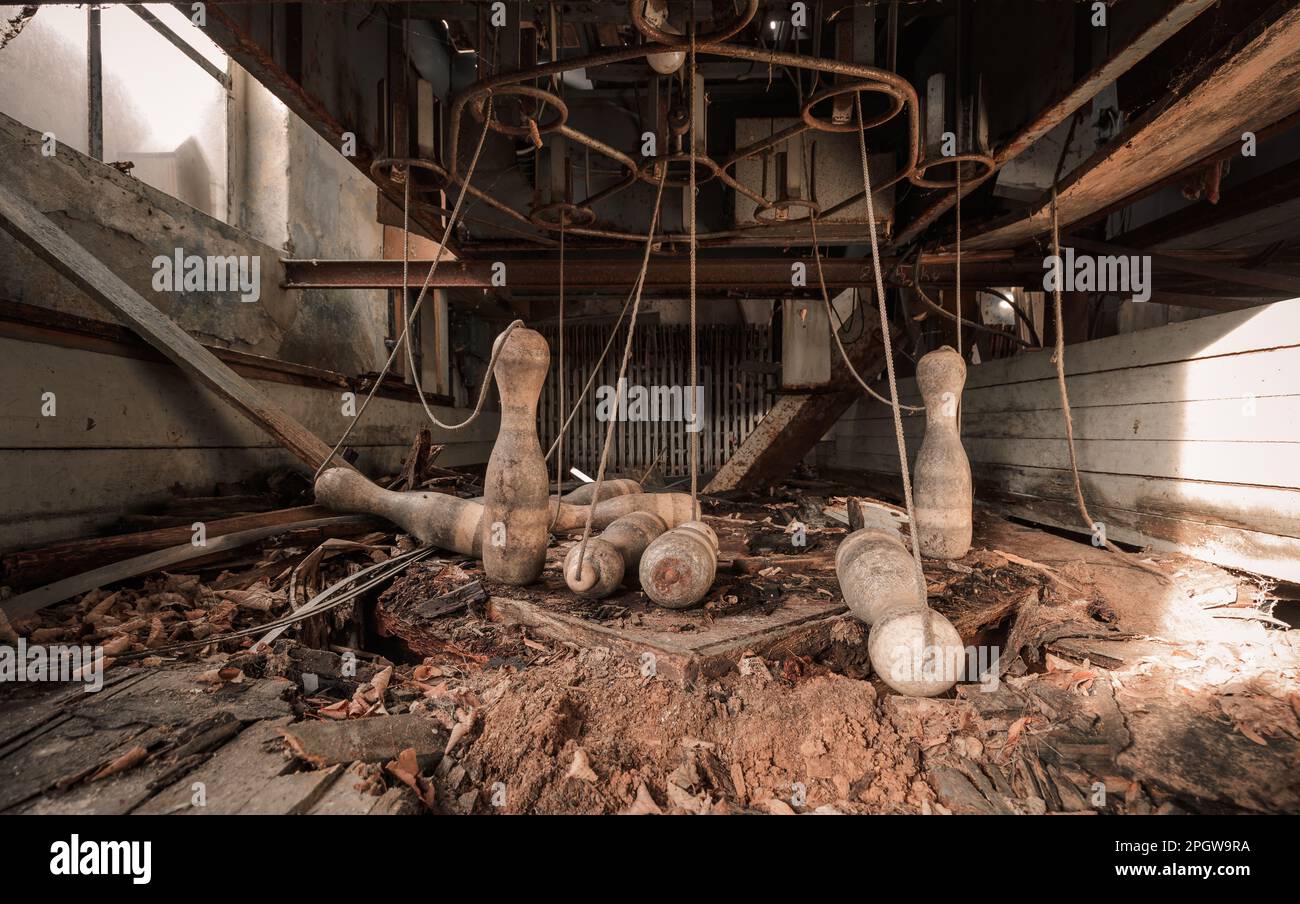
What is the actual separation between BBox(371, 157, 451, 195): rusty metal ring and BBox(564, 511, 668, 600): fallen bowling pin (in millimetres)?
2238

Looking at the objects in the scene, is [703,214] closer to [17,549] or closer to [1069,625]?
[1069,625]

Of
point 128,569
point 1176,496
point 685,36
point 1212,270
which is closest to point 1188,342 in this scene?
point 1176,496

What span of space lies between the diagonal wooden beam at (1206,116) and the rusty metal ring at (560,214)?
2863mm

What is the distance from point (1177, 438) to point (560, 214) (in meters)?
4.09

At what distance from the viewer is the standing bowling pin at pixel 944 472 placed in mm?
3252

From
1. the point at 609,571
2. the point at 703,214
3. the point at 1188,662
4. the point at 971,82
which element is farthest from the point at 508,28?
the point at 1188,662

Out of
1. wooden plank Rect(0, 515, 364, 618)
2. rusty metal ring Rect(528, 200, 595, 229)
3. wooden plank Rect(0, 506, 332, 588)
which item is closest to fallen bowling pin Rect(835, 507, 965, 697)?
rusty metal ring Rect(528, 200, 595, 229)

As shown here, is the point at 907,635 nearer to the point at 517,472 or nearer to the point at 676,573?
the point at 676,573

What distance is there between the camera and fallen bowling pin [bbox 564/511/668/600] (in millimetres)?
2373

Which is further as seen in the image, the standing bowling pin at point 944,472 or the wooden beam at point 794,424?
the wooden beam at point 794,424

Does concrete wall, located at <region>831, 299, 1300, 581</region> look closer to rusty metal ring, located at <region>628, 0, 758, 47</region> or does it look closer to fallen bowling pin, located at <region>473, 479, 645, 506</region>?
rusty metal ring, located at <region>628, 0, 758, 47</region>

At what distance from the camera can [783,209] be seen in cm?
384

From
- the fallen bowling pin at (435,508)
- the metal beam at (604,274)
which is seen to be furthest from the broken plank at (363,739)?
the metal beam at (604,274)

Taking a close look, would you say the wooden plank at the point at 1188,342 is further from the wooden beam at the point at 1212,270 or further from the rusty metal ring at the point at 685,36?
the rusty metal ring at the point at 685,36
